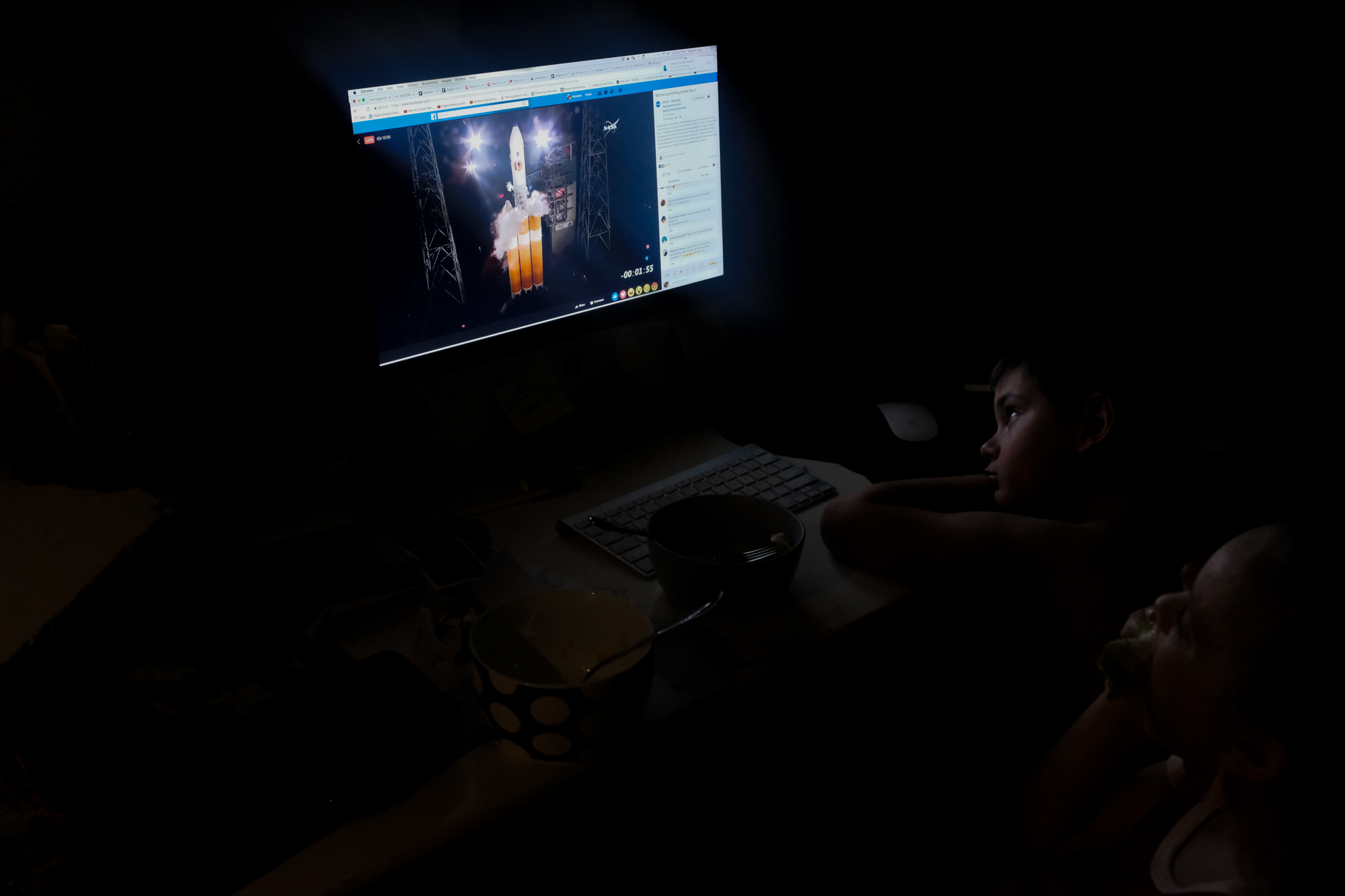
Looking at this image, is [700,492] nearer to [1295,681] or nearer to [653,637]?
[653,637]

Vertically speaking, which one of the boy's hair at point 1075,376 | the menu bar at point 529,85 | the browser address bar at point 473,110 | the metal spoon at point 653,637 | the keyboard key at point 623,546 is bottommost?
the keyboard key at point 623,546

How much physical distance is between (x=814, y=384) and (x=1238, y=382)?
1126 mm

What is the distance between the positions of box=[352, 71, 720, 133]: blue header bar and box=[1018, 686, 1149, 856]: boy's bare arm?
890 mm

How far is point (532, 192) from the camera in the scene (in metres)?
1.08

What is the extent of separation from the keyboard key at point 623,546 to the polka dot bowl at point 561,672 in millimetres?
185

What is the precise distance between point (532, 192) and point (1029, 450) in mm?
678

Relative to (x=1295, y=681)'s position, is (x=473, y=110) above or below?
above

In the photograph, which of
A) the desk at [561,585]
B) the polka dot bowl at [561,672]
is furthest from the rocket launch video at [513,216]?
the polka dot bowl at [561,672]

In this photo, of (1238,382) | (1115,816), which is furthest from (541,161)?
(1238,382)

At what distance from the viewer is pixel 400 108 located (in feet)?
3.07

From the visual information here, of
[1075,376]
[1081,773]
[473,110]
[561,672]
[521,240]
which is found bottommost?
[1081,773]

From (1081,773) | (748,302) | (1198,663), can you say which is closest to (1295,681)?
(1198,663)

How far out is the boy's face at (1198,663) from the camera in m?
0.68

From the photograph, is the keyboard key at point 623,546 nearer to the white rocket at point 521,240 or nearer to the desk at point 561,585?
the desk at point 561,585
